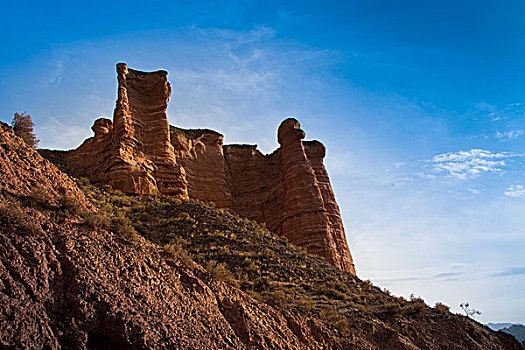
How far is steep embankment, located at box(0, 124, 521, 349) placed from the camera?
21.4 feet

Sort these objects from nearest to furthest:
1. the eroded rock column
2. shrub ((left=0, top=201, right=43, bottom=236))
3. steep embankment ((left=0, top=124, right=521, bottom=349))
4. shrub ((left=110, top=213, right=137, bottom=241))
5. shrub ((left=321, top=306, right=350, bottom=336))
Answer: steep embankment ((left=0, top=124, right=521, bottom=349)) < shrub ((left=0, top=201, right=43, bottom=236)) < shrub ((left=110, top=213, right=137, bottom=241)) < shrub ((left=321, top=306, right=350, bottom=336)) < the eroded rock column

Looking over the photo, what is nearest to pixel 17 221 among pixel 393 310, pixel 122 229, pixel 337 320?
pixel 122 229

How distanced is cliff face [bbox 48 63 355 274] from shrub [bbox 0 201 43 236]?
70.9 ft

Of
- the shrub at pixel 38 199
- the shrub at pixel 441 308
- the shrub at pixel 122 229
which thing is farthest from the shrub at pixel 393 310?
the shrub at pixel 38 199

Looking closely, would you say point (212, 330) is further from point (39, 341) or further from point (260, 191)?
point (260, 191)

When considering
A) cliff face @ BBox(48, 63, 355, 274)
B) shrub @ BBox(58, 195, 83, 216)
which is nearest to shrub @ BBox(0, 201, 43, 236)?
shrub @ BBox(58, 195, 83, 216)

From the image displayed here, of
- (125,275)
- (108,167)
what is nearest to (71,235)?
(125,275)

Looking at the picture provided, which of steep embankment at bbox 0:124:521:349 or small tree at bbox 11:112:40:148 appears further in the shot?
small tree at bbox 11:112:40:148

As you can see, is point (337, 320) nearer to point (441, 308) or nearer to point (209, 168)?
point (441, 308)

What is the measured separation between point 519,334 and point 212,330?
450ft

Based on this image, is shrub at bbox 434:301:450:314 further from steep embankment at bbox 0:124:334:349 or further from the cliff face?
the cliff face

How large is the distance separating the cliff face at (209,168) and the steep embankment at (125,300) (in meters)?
16.7

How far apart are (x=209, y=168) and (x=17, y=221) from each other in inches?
1353

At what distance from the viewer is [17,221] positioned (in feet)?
24.2
